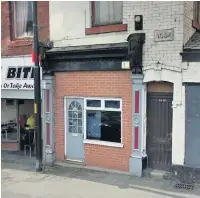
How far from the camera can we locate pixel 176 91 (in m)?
8.33

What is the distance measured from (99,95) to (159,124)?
1880 millimetres

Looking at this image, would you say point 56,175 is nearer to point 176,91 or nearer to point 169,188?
point 169,188

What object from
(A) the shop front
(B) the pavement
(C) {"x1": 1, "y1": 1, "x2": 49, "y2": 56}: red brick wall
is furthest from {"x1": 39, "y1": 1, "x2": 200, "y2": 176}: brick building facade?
Result: (A) the shop front

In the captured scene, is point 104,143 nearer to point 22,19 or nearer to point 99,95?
point 99,95

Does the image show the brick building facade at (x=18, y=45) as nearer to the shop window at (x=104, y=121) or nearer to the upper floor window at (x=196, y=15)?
the shop window at (x=104, y=121)

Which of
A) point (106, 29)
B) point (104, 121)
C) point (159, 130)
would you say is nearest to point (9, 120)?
point (104, 121)

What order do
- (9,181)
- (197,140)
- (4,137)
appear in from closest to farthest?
(197,140), (9,181), (4,137)

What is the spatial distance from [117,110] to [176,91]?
1795 millimetres

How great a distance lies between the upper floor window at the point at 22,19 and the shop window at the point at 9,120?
8.82 ft

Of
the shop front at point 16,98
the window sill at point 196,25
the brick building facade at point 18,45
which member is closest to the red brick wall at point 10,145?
the shop front at point 16,98

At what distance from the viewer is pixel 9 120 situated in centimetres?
1275

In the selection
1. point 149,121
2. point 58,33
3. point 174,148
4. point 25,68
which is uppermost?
point 58,33

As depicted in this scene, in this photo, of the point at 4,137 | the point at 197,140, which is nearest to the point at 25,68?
the point at 4,137

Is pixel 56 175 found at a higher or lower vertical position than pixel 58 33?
lower
